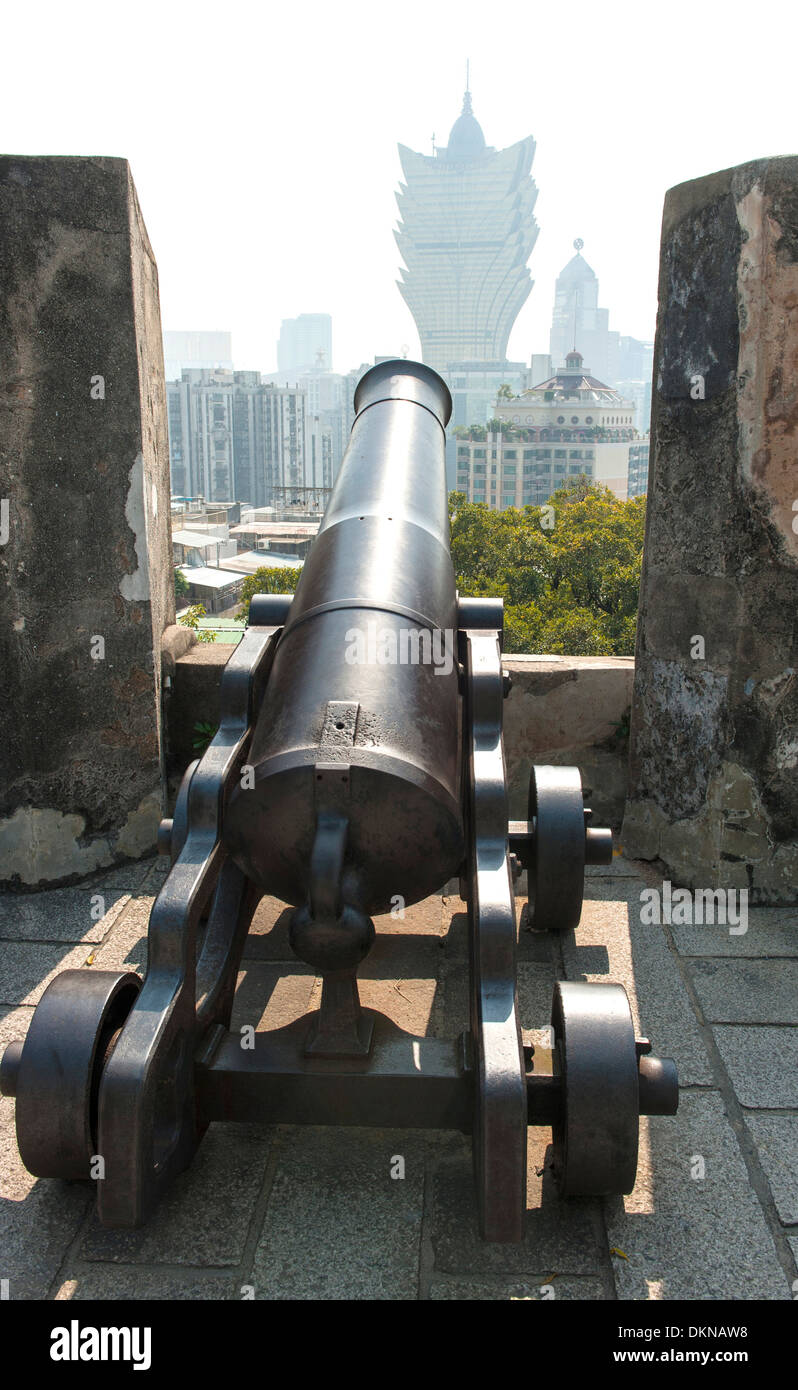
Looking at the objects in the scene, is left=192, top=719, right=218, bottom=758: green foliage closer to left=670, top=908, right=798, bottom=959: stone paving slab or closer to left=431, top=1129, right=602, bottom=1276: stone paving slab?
left=670, top=908, right=798, bottom=959: stone paving slab

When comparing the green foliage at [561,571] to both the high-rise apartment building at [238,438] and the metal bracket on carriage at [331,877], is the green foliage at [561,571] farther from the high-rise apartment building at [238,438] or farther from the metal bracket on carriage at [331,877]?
the high-rise apartment building at [238,438]

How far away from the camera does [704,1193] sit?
2.48 m

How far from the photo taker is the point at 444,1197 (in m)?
2.47

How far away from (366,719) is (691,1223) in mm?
1272

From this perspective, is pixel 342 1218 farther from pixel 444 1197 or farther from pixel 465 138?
pixel 465 138

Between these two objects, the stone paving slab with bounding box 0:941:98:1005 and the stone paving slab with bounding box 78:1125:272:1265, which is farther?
the stone paving slab with bounding box 0:941:98:1005

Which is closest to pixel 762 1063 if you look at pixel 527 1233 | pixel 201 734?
pixel 527 1233

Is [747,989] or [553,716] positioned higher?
[553,716]

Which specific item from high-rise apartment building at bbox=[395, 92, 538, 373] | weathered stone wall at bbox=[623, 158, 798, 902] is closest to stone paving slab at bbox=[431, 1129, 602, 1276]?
weathered stone wall at bbox=[623, 158, 798, 902]

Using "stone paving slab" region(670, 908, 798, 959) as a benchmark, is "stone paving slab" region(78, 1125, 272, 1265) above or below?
below

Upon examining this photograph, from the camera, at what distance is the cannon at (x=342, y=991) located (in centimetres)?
226

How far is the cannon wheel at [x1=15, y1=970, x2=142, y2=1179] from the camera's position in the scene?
7.65 ft

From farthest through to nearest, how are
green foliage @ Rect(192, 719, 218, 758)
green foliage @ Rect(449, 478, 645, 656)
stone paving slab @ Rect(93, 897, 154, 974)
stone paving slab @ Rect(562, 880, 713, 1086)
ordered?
green foliage @ Rect(449, 478, 645, 656)
green foliage @ Rect(192, 719, 218, 758)
stone paving slab @ Rect(93, 897, 154, 974)
stone paving slab @ Rect(562, 880, 713, 1086)

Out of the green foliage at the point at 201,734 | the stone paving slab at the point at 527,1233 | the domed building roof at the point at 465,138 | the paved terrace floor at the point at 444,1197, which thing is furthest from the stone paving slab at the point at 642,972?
the domed building roof at the point at 465,138
